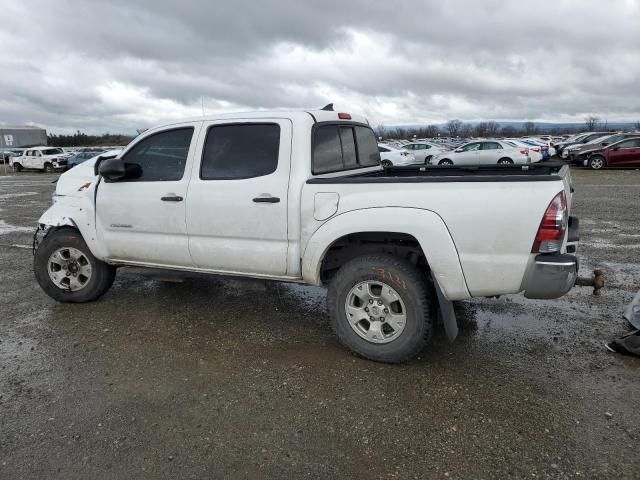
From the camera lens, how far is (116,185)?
15.9ft

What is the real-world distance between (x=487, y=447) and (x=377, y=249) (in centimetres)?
166

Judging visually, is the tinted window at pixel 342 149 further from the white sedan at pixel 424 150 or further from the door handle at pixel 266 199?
the white sedan at pixel 424 150

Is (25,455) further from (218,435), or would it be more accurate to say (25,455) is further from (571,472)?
(571,472)

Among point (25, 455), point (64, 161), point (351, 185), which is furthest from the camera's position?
point (64, 161)

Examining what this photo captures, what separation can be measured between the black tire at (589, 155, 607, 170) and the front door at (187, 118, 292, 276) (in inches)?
946

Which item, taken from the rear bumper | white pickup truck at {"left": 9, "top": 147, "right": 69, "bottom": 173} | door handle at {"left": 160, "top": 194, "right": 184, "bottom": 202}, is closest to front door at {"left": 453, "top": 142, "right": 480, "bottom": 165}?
door handle at {"left": 160, "top": 194, "right": 184, "bottom": 202}

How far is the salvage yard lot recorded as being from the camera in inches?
111

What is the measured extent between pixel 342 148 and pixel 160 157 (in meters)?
1.69

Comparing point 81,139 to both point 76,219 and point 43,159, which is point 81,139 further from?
point 76,219

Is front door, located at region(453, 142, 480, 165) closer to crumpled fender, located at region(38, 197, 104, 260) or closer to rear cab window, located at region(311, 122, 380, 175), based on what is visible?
rear cab window, located at region(311, 122, 380, 175)

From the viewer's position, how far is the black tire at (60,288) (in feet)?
16.9

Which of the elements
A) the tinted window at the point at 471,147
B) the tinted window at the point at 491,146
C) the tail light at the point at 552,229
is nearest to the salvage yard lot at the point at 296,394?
the tail light at the point at 552,229

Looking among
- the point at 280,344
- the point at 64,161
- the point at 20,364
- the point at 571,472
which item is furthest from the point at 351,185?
the point at 64,161

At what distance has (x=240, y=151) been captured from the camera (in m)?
4.35
